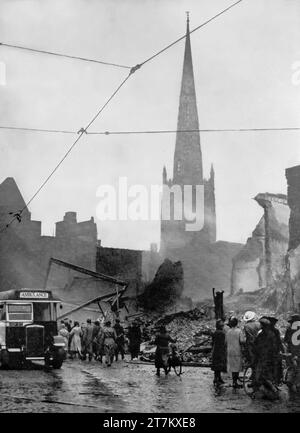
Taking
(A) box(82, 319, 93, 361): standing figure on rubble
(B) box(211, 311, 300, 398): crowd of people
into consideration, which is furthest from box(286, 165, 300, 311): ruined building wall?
(B) box(211, 311, 300, 398): crowd of people

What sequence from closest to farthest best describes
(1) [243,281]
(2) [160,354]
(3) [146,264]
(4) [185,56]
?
(2) [160,354], (1) [243,281], (3) [146,264], (4) [185,56]

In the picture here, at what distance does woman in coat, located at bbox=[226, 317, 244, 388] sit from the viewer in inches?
518

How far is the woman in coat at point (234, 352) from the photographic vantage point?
13164 millimetres

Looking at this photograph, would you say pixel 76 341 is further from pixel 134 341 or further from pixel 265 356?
pixel 265 356

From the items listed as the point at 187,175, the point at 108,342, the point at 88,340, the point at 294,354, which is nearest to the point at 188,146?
the point at 187,175

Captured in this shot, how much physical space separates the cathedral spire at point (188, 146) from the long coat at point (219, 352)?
257ft

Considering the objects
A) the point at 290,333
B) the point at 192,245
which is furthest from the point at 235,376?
the point at 192,245

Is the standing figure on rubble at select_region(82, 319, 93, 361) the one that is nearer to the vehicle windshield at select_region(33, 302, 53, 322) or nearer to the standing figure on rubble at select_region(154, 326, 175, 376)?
the vehicle windshield at select_region(33, 302, 53, 322)

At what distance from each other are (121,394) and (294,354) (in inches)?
145

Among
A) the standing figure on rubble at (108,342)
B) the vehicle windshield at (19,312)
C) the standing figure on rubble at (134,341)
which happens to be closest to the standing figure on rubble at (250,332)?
the standing figure on rubble at (108,342)

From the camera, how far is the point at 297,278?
3616 centimetres

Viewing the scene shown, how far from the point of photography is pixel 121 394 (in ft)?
37.8
